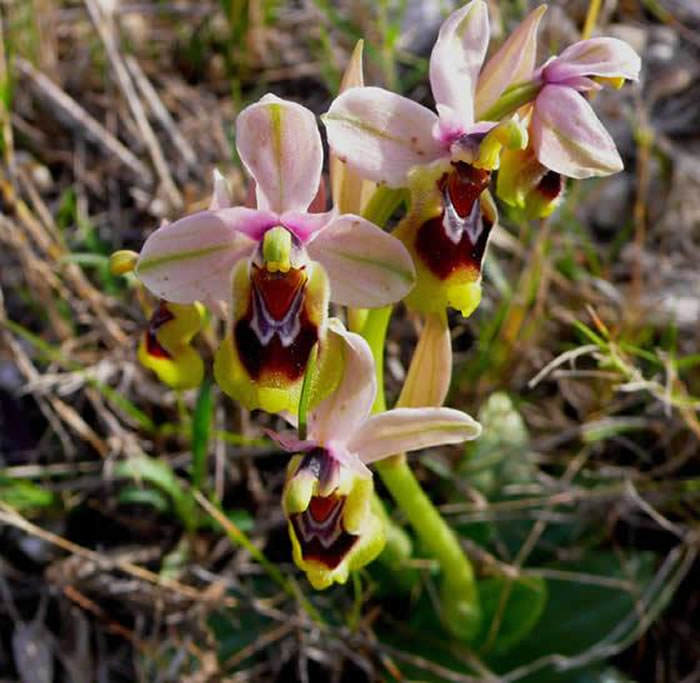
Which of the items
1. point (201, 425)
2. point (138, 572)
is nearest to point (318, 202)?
point (201, 425)

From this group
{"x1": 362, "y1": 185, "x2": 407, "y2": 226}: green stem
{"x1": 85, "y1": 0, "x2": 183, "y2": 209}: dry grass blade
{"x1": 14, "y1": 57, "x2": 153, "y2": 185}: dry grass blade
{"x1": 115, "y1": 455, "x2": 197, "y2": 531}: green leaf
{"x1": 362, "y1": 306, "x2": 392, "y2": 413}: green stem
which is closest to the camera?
{"x1": 362, "y1": 185, "x2": 407, "y2": 226}: green stem

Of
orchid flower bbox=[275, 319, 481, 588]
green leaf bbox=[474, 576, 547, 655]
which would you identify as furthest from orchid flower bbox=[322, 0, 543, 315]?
green leaf bbox=[474, 576, 547, 655]

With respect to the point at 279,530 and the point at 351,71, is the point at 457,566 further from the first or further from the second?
the point at 351,71

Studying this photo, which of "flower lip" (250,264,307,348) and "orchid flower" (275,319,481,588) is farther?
"orchid flower" (275,319,481,588)

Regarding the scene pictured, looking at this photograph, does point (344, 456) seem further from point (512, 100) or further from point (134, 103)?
point (134, 103)

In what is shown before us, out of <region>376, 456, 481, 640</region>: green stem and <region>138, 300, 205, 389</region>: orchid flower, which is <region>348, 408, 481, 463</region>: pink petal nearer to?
<region>376, 456, 481, 640</region>: green stem

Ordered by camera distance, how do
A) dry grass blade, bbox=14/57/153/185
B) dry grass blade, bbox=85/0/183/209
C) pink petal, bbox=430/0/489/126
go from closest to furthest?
1. pink petal, bbox=430/0/489/126
2. dry grass blade, bbox=85/0/183/209
3. dry grass blade, bbox=14/57/153/185
